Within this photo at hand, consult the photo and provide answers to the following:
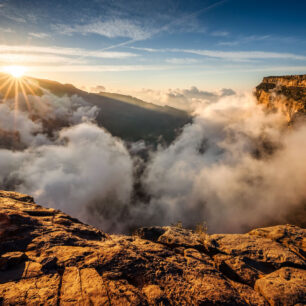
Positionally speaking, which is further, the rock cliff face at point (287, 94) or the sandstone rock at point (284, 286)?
the rock cliff face at point (287, 94)

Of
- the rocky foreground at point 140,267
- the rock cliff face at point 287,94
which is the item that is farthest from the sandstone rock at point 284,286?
the rock cliff face at point 287,94

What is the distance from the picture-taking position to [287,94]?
179ft

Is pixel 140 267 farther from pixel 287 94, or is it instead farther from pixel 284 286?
pixel 287 94

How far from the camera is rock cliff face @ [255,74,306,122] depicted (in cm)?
5125

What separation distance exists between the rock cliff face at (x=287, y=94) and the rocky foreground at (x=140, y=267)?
184 ft

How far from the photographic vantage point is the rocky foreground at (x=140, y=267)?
748 cm

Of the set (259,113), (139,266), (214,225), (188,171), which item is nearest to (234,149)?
(259,113)

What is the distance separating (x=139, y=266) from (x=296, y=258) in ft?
38.0

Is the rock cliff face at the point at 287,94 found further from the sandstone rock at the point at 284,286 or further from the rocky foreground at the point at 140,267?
the sandstone rock at the point at 284,286

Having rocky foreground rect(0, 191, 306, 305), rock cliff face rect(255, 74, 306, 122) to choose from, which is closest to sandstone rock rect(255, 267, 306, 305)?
rocky foreground rect(0, 191, 306, 305)

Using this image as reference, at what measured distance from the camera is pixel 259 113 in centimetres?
6856

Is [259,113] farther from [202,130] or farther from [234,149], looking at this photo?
[202,130]

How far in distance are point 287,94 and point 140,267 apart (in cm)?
7039

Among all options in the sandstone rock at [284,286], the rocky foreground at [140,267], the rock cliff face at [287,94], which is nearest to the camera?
the rocky foreground at [140,267]
